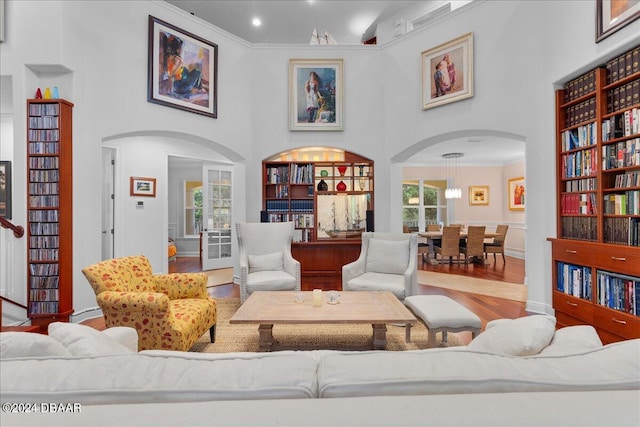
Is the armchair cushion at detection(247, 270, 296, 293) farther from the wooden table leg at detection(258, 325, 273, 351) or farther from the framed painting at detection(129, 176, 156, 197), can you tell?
the framed painting at detection(129, 176, 156, 197)

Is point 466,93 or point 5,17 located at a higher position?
point 5,17

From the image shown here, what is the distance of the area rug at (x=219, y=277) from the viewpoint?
5964mm

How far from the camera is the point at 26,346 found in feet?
3.30

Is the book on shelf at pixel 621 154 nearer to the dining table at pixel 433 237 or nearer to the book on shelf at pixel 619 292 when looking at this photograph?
the book on shelf at pixel 619 292

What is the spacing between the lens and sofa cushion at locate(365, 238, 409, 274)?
4.14 meters

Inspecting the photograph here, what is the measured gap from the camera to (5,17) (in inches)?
143

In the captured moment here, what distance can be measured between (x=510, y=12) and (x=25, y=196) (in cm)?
626

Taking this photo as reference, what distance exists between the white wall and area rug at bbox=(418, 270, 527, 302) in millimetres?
857

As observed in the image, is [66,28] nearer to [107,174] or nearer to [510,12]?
[107,174]

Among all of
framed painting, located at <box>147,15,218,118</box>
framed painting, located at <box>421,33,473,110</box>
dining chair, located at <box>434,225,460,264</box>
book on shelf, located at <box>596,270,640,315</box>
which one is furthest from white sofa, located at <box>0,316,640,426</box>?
dining chair, located at <box>434,225,460,264</box>

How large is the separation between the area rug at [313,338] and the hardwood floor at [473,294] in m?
0.51

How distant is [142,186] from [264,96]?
272cm

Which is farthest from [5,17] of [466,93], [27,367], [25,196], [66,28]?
[466,93]

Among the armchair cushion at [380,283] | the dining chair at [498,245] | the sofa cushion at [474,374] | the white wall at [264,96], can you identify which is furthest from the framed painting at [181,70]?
the dining chair at [498,245]
